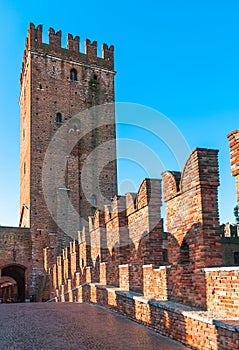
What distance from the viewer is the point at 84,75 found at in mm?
31688

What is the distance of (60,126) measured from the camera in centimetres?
2992

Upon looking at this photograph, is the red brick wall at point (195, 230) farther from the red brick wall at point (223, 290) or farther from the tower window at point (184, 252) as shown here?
the red brick wall at point (223, 290)

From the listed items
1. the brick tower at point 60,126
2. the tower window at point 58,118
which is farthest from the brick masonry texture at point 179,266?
the tower window at point 58,118

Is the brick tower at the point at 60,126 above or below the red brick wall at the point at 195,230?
above

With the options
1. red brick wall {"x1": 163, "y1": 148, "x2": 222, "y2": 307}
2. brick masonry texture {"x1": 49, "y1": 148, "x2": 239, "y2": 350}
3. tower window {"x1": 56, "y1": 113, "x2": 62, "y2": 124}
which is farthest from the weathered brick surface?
tower window {"x1": 56, "y1": 113, "x2": 62, "y2": 124}

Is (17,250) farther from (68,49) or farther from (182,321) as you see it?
(182,321)

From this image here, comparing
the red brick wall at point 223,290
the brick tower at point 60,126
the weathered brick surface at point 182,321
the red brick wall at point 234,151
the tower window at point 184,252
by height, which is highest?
the brick tower at point 60,126

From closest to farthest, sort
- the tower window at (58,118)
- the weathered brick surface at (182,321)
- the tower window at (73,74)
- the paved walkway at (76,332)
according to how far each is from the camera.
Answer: the weathered brick surface at (182,321) → the paved walkway at (76,332) → the tower window at (58,118) → the tower window at (73,74)

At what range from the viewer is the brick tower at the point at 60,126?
27828 millimetres

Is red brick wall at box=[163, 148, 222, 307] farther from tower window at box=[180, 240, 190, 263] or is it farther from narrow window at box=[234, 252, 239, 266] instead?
narrow window at box=[234, 252, 239, 266]

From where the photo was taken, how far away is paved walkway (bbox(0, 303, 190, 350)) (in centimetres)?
682

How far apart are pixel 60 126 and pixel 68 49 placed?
600 centimetres

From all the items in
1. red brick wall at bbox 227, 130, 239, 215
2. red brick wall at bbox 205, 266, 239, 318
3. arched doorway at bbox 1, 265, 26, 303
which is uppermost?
red brick wall at bbox 227, 130, 239, 215

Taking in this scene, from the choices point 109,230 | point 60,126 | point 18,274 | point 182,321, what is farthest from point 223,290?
point 18,274
